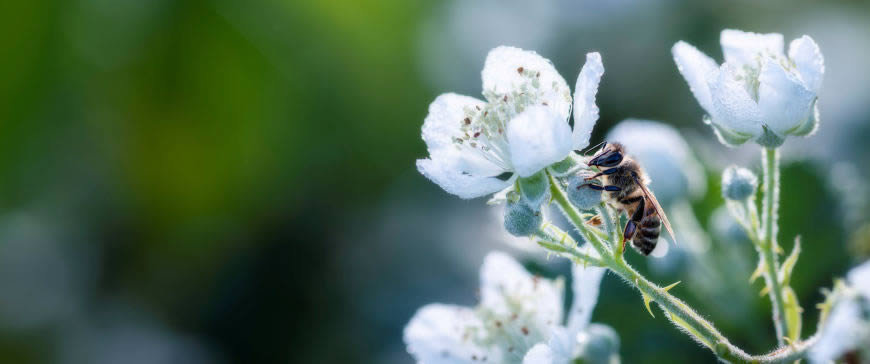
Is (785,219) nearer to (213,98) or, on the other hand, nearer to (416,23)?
(416,23)

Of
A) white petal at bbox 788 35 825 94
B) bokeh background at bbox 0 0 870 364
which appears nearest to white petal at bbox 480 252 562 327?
white petal at bbox 788 35 825 94

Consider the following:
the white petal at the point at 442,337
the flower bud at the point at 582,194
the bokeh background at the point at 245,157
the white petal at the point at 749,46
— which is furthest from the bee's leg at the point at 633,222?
the bokeh background at the point at 245,157

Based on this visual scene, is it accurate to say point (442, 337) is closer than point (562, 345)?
No

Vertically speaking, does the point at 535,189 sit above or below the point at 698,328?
above

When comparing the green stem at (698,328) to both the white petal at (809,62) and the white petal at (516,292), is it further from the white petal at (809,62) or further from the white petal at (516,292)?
the white petal at (516,292)

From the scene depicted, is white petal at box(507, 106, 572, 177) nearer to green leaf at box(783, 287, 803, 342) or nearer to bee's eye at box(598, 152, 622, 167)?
bee's eye at box(598, 152, 622, 167)

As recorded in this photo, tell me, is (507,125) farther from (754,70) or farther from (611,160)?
(754,70)

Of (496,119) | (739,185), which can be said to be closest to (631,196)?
(739,185)
